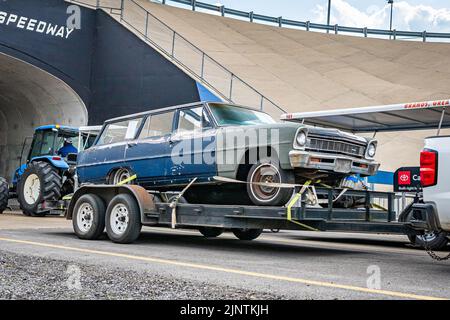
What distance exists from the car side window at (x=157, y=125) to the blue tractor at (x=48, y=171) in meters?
4.84

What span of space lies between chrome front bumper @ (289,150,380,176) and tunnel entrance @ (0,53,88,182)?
644 inches

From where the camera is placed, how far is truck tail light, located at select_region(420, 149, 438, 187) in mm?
6207

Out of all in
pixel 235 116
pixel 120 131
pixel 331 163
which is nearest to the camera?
pixel 331 163

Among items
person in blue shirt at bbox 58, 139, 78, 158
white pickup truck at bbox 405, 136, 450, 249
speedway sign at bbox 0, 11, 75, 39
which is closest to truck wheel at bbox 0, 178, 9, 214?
person in blue shirt at bbox 58, 139, 78, 158

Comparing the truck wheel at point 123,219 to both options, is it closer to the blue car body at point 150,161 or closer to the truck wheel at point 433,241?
the blue car body at point 150,161

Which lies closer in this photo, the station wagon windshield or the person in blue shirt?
the station wagon windshield

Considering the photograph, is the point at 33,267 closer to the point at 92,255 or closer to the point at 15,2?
the point at 92,255

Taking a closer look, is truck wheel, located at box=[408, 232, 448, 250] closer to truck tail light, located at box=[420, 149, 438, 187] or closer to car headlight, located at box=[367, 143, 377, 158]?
car headlight, located at box=[367, 143, 377, 158]

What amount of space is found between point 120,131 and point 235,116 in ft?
8.47

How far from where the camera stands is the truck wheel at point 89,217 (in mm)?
9719

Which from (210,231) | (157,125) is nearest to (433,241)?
(210,231)

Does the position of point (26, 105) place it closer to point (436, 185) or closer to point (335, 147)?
point (335, 147)

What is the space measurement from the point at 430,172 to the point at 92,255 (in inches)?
177

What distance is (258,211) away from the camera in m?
7.73
